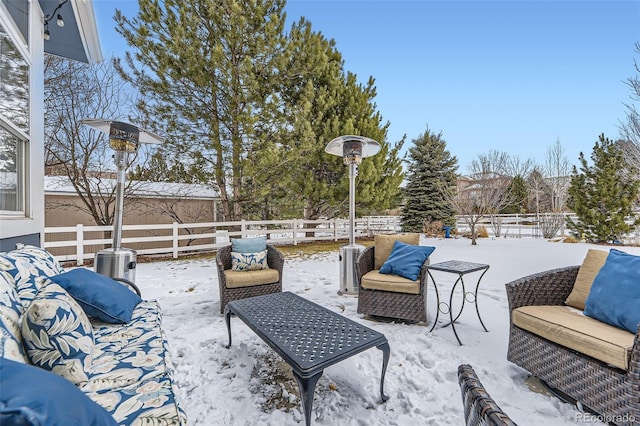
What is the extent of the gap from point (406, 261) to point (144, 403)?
102 inches

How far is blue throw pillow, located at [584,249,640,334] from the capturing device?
5.62 ft

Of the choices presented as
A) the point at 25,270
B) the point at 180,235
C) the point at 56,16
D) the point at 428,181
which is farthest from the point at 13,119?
the point at 428,181

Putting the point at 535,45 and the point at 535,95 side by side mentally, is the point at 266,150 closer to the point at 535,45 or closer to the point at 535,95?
the point at 535,45

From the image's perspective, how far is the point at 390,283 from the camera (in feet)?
9.86

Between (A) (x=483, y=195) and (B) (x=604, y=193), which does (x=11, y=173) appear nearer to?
(A) (x=483, y=195)

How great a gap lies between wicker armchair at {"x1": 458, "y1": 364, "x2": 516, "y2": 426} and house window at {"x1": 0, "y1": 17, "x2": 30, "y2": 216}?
10.9 feet

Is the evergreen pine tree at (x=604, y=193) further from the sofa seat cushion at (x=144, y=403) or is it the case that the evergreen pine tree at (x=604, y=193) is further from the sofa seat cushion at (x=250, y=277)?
the sofa seat cushion at (x=144, y=403)

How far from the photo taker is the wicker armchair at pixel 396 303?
9.65 feet

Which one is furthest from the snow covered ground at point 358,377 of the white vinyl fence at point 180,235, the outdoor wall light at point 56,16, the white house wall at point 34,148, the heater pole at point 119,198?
the white vinyl fence at point 180,235

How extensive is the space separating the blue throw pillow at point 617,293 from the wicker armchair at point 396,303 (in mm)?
1265

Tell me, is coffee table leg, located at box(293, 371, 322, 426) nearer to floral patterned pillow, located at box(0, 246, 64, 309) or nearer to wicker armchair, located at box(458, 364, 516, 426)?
wicker armchair, located at box(458, 364, 516, 426)

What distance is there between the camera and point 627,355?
1.48 metres

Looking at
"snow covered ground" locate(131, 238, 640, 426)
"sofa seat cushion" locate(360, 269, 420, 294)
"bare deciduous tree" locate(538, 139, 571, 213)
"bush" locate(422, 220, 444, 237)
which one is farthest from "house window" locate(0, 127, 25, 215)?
"bare deciduous tree" locate(538, 139, 571, 213)

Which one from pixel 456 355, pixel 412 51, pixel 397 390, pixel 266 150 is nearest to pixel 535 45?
pixel 412 51
